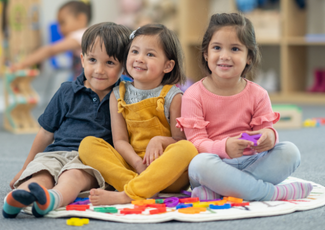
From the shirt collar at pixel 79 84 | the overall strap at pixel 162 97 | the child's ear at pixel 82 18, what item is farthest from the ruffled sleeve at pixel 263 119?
the child's ear at pixel 82 18

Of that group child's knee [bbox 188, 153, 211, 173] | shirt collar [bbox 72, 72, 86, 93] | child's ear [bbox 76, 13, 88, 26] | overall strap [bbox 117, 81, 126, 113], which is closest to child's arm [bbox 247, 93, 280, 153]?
child's knee [bbox 188, 153, 211, 173]

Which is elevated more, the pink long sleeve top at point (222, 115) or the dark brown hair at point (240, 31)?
the dark brown hair at point (240, 31)

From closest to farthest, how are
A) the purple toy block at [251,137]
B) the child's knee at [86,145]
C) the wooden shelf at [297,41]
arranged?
the purple toy block at [251,137], the child's knee at [86,145], the wooden shelf at [297,41]

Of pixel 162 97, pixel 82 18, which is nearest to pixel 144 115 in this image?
pixel 162 97

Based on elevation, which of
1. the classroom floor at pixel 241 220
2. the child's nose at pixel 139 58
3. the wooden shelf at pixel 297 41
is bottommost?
the classroom floor at pixel 241 220

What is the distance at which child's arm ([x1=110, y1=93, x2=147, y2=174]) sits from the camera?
112 centimetres

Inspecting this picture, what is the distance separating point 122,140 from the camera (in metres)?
1.16

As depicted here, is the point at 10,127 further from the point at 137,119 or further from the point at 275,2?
the point at 275,2

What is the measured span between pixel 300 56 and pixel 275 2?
0.46 metres

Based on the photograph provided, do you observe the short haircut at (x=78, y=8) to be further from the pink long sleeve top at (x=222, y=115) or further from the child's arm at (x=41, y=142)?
the pink long sleeve top at (x=222, y=115)

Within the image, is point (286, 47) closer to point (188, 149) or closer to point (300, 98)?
point (300, 98)

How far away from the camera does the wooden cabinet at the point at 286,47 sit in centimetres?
328

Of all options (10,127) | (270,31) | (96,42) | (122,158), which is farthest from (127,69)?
(270,31)

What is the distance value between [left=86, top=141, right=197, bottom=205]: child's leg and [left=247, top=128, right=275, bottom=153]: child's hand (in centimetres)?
15
